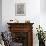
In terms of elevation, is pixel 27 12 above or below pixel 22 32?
above

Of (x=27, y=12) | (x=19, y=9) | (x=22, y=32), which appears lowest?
(x=22, y=32)

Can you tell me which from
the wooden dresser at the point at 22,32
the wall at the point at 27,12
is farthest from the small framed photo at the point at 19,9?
the wooden dresser at the point at 22,32

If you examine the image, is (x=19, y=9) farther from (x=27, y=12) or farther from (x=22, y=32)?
(x=22, y=32)

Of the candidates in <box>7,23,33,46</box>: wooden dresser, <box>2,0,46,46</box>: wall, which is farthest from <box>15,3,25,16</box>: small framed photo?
<box>7,23,33,46</box>: wooden dresser

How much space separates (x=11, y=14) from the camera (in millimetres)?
5395

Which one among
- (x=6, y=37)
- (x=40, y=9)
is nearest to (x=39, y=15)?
(x=40, y=9)

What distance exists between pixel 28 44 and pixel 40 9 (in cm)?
156

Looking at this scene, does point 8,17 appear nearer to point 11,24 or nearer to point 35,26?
point 11,24

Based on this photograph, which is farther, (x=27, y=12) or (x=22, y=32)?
(x=27, y=12)

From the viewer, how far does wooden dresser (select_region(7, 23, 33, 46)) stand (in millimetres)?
5199

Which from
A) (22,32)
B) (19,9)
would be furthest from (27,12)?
(22,32)

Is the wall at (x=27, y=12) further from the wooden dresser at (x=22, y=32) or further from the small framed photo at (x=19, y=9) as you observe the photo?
the wooden dresser at (x=22, y=32)

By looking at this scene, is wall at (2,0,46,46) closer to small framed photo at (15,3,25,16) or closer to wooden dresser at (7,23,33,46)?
small framed photo at (15,3,25,16)

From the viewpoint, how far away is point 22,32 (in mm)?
5277
